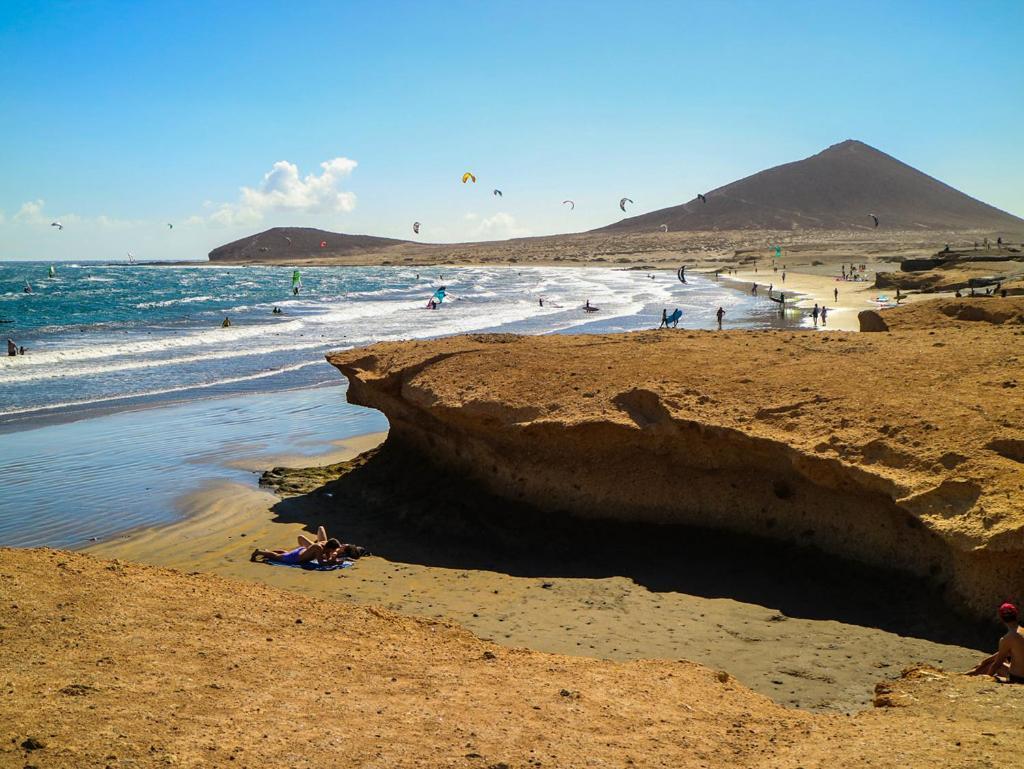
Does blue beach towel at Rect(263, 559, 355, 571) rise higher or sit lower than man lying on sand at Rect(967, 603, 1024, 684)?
A: lower

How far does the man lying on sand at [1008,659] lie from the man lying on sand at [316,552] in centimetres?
633

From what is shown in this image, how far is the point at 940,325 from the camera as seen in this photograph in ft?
41.1

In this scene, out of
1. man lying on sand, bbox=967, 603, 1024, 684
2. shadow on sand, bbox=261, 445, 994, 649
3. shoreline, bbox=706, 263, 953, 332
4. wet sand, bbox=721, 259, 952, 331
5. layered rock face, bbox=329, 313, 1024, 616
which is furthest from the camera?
wet sand, bbox=721, 259, 952, 331

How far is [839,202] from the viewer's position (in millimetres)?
146500

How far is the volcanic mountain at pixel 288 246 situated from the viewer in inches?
7259

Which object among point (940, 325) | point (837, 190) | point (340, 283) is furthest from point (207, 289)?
point (837, 190)

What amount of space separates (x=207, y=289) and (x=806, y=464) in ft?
267

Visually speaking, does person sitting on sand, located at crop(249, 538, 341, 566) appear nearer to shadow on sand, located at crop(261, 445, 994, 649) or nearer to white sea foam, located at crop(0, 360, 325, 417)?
shadow on sand, located at crop(261, 445, 994, 649)

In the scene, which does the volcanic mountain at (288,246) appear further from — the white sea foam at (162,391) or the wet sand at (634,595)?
the wet sand at (634,595)

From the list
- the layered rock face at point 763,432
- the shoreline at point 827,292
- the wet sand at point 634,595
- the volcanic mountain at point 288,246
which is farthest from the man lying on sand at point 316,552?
the volcanic mountain at point 288,246

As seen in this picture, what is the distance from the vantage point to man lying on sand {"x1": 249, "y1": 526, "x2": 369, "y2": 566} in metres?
9.85

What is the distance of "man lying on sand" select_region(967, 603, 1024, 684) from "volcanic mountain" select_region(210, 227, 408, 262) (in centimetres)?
18160

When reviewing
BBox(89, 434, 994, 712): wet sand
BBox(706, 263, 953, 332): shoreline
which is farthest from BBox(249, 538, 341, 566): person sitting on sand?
BBox(706, 263, 953, 332): shoreline

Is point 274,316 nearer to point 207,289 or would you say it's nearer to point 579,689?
point 207,289
